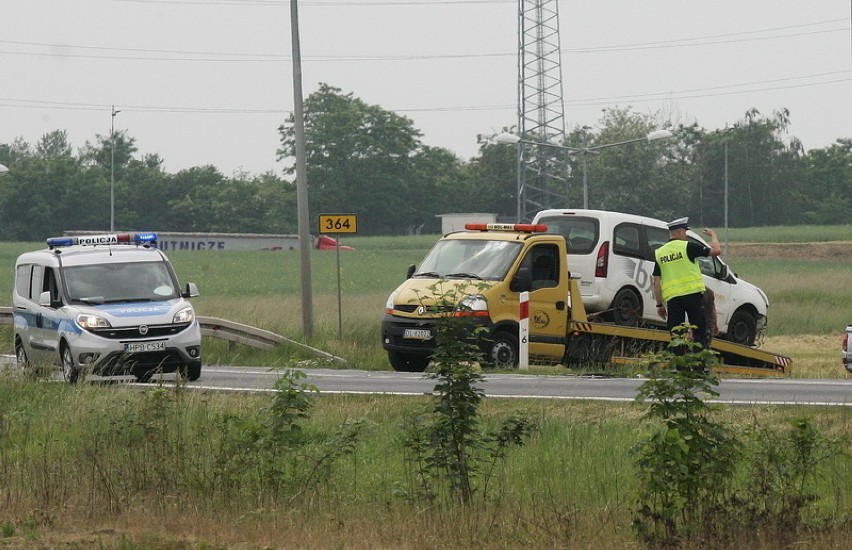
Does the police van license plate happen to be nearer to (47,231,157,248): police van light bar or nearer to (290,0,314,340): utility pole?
(47,231,157,248): police van light bar

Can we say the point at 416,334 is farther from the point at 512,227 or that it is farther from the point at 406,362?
the point at 512,227

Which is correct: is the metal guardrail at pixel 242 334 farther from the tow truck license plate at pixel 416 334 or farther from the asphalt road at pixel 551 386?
the tow truck license plate at pixel 416 334

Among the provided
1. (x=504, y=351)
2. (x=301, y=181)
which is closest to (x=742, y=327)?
(x=504, y=351)

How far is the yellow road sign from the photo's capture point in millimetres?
22516

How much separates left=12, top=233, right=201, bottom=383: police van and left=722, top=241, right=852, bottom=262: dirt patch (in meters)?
62.0

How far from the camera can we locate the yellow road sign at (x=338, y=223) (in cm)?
2252

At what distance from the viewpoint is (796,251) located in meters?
78.4

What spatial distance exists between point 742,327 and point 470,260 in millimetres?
5326

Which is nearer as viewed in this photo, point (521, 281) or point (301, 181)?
point (521, 281)

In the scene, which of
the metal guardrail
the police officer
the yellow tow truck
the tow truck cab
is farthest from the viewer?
the metal guardrail

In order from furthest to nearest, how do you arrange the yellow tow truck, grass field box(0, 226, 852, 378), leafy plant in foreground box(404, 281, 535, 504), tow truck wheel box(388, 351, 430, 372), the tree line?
the tree line < grass field box(0, 226, 852, 378) < tow truck wheel box(388, 351, 430, 372) < the yellow tow truck < leafy plant in foreground box(404, 281, 535, 504)

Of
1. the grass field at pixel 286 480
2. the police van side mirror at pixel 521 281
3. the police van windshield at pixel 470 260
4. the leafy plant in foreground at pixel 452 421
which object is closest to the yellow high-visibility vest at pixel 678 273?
the police van side mirror at pixel 521 281

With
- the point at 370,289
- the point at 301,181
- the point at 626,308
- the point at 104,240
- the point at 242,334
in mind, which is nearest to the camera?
the point at 104,240

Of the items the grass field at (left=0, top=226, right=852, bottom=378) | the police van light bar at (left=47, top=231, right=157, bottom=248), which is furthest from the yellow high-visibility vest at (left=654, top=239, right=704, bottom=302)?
the police van light bar at (left=47, top=231, right=157, bottom=248)
